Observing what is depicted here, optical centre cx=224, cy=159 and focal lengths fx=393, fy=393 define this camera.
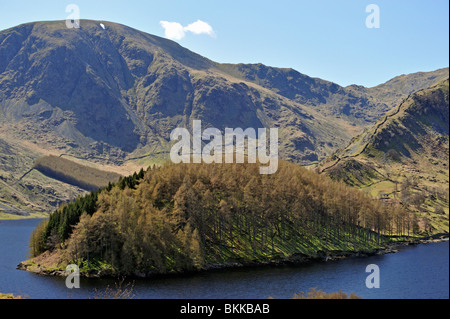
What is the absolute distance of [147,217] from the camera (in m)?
123

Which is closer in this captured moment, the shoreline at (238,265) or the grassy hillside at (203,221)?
the shoreline at (238,265)

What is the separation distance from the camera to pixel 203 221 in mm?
139250

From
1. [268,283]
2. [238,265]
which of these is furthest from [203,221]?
[268,283]

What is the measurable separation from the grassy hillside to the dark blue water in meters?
11.1

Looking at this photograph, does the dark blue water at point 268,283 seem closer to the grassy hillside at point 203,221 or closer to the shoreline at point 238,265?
the shoreline at point 238,265

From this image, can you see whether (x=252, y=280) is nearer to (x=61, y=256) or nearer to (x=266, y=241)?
(x=266, y=241)

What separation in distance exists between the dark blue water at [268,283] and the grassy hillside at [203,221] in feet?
36.5

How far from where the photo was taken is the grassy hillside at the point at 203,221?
119m

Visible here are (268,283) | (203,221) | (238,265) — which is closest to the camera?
(268,283)

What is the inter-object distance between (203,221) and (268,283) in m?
37.8

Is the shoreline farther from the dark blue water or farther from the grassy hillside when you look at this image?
the dark blue water

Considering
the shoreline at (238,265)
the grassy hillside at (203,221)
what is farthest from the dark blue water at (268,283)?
the grassy hillside at (203,221)

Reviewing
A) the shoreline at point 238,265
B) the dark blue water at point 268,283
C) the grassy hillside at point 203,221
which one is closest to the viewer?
the dark blue water at point 268,283

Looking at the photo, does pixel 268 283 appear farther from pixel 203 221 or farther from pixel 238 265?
pixel 203 221
